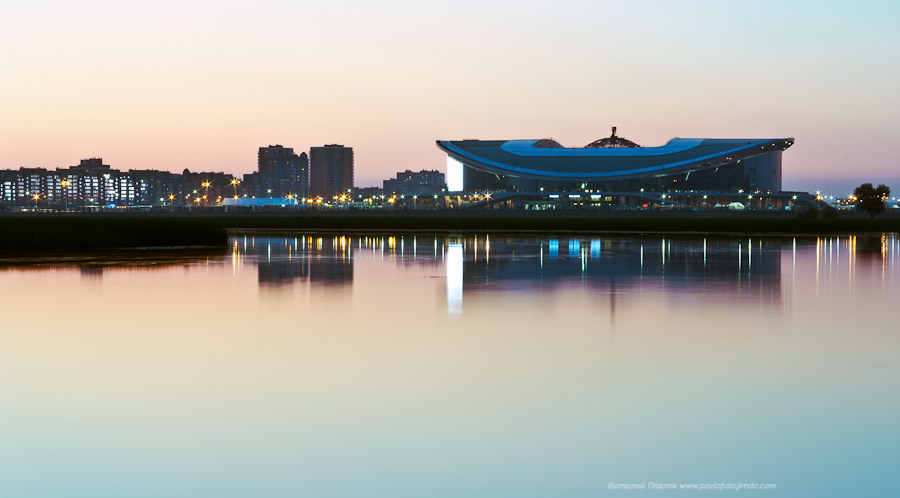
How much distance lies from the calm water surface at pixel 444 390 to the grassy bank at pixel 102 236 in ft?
66.3

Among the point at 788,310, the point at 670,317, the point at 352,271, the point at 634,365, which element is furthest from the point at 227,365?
the point at 352,271

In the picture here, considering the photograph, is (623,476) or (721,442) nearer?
(623,476)

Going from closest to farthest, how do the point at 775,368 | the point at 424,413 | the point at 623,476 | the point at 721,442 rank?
the point at 623,476
the point at 721,442
the point at 424,413
the point at 775,368

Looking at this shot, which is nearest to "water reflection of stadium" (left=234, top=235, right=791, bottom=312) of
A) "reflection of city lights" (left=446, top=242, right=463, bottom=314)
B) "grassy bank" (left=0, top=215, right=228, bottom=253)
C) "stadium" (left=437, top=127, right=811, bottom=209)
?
"reflection of city lights" (left=446, top=242, right=463, bottom=314)

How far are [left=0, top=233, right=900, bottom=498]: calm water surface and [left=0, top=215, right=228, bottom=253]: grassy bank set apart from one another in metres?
20.2

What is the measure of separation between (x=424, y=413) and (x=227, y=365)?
13.2 ft

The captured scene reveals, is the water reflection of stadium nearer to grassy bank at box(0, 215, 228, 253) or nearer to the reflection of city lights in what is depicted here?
the reflection of city lights

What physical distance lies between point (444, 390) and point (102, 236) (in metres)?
36.8

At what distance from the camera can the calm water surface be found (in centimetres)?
798

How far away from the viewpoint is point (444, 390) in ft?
36.7

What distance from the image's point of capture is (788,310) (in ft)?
63.9

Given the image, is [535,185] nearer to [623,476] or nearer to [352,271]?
[352,271]

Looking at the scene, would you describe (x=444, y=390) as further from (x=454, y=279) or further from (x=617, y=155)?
(x=617, y=155)

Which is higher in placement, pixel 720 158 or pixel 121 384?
pixel 720 158
